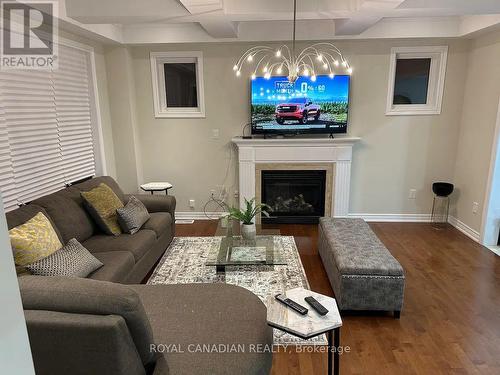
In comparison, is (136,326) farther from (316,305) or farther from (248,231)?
(248,231)

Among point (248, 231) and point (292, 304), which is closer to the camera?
point (292, 304)

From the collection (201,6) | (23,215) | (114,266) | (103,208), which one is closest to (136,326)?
(114,266)

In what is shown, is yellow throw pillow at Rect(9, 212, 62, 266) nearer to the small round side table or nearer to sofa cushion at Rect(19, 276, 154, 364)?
sofa cushion at Rect(19, 276, 154, 364)

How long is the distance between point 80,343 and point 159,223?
2.21 metres

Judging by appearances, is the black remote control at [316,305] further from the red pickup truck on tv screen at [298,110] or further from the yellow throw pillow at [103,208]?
the red pickup truck on tv screen at [298,110]

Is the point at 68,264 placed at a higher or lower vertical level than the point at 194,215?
higher

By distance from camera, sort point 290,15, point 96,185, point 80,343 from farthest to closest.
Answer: point 96,185, point 290,15, point 80,343

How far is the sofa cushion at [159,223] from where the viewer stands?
341 centimetres

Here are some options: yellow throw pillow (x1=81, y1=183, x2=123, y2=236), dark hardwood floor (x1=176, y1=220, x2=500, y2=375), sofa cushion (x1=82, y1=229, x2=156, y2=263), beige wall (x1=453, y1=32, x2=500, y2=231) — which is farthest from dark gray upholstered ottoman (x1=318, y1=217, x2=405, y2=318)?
beige wall (x1=453, y1=32, x2=500, y2=231)

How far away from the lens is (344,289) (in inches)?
101

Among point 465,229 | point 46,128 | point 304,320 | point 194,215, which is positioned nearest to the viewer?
point 304,320

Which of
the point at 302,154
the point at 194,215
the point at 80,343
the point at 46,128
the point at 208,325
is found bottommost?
the point at 194,215

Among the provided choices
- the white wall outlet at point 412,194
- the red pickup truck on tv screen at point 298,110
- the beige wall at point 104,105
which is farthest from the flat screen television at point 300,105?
the beige wall at point 104,105

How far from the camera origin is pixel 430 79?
4496 mm
